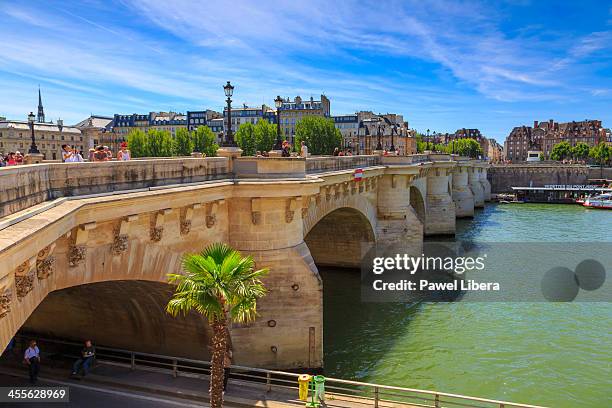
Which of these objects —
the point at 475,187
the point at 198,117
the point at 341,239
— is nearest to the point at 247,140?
the point at 475,187

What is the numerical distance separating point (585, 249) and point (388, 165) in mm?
19450

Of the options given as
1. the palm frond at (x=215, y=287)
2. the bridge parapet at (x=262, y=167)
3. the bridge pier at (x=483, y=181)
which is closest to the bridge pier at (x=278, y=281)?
the bridge parapet at (x=262, y=167)

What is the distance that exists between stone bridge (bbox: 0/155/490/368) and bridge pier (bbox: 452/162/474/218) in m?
45.3

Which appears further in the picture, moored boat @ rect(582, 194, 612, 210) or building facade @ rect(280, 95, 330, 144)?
building facade @ rect(280, 95, 330, 144)

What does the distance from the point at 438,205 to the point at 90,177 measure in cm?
4672

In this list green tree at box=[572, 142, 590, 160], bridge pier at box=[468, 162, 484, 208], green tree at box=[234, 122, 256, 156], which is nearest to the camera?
bridge pier at box=[468, 162, 484, 208]

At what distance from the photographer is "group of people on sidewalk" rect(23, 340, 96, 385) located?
15.1 metres

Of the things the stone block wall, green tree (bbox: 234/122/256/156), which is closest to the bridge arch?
green tree (bbox: 234/122/256/156)

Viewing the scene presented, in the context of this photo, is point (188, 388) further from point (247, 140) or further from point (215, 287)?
point (247, 140)

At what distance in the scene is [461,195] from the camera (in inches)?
2825

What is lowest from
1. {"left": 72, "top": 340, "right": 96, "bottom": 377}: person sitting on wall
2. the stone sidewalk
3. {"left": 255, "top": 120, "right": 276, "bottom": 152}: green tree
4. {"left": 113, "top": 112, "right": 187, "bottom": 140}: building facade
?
the stone sidewalk

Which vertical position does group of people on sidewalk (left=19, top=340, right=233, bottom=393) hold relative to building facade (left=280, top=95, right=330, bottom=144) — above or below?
below

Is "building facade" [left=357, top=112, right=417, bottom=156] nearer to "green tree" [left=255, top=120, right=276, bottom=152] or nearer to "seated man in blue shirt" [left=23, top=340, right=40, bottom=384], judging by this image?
"green tree" [left=255, top=120, right=276, bottom=152]

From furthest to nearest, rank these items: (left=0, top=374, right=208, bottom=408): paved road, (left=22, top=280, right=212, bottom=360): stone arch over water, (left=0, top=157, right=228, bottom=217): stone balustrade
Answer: (left=22, top=280, right=212, bottom=360): stone arch over water
(left=0, top=374, right=208, bottom=408): paved road
(left=0, top=157, right=228, bottom=217): stone balustrade
